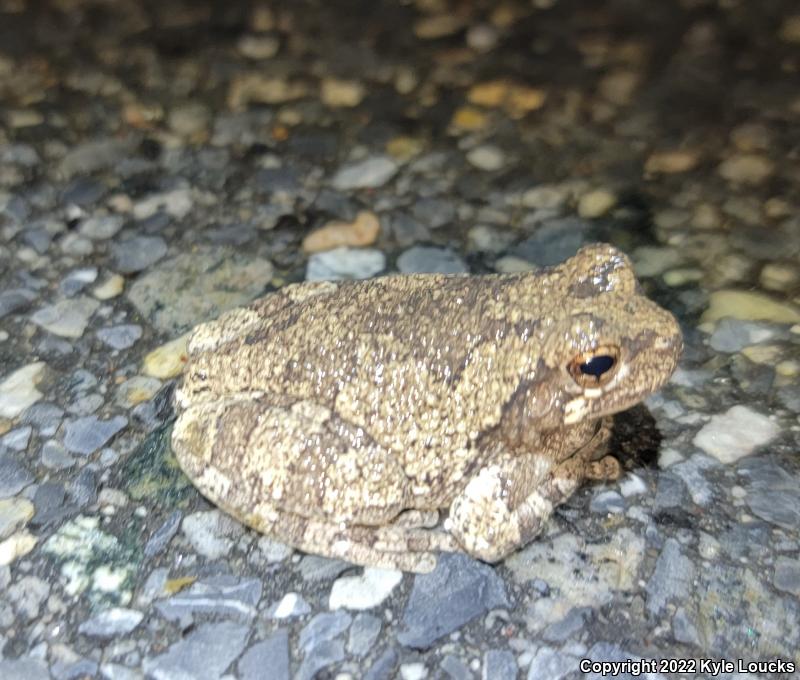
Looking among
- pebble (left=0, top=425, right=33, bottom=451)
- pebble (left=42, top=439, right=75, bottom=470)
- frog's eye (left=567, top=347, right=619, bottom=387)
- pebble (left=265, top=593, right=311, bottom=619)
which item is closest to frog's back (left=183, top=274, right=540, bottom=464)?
frog's eye (left=567, top=347, right=619, bottom=387)

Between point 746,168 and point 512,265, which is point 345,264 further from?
point 746,168

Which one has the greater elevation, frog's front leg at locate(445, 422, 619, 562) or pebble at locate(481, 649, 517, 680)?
frog's front leg at locate(445, 422, 619, 562)

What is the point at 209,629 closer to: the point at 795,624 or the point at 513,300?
the point at 513,300

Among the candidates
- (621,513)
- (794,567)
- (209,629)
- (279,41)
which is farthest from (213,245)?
(794,567)

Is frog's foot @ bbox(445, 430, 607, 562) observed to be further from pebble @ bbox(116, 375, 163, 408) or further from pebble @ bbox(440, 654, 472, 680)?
pebble @ bbox(116, 375, 163, 408)

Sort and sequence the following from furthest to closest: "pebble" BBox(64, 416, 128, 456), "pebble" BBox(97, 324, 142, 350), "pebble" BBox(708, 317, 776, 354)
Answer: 1. "pebble" BBox(97, 324, 142, 350)
2. "pebble" BBox(708, 317, 776, 354)
3. "pebble" BBox(64, 416, 128, 456)
